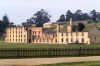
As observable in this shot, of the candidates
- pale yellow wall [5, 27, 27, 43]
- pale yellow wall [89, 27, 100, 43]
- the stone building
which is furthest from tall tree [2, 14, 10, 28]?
pale yellow wall [89, 27, 100, 43]

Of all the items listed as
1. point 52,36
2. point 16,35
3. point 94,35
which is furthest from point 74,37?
point 16,35

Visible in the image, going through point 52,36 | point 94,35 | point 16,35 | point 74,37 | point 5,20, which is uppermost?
point 5,20

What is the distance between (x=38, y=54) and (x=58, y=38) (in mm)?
79697

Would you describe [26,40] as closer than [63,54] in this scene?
No

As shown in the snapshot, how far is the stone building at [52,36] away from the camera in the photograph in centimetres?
10368

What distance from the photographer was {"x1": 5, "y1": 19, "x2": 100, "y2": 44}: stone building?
340 feet

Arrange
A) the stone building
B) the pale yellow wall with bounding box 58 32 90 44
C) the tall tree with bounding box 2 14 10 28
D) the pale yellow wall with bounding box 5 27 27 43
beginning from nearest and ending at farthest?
the pale yellow wall with bounding box 58 32 90 44, the stone building, the pale yellow wall with bounding box 5 27 27 43, the tall tree with bounding box 2 14 10 28

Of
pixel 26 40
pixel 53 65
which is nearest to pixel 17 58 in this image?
pixel 53 65

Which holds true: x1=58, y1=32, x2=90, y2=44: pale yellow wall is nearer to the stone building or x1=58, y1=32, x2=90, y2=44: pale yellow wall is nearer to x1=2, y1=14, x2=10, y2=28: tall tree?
the stone building

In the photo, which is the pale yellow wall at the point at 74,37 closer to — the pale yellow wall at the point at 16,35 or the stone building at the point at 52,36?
the stone building at the point at 52,36

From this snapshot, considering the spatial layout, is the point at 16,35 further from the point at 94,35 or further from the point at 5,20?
the point at 5,20

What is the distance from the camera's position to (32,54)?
30109mm

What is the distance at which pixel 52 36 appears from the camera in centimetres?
11300

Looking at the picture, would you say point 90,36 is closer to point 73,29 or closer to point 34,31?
point 73,29
